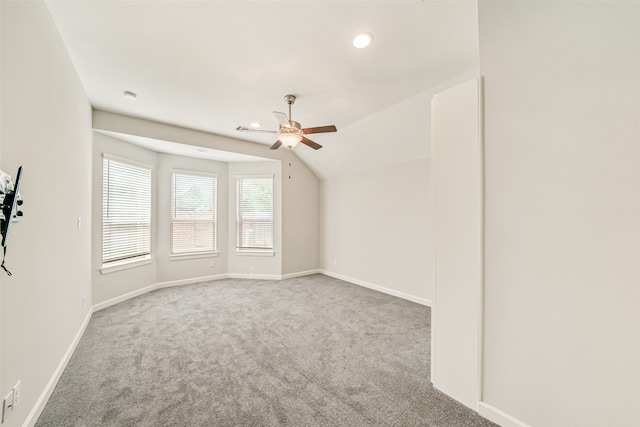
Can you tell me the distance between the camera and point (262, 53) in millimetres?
2324

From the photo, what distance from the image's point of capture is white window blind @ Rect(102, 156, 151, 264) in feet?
12.5

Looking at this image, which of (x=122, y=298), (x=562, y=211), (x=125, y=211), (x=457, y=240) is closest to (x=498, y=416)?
(x=457, y=240)

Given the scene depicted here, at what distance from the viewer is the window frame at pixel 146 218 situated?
Result: 148 inches

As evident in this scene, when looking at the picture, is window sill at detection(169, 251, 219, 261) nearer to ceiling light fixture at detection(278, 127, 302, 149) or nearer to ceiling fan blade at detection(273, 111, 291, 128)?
ceiling light fixture at detection(278, 127, 302, 149)

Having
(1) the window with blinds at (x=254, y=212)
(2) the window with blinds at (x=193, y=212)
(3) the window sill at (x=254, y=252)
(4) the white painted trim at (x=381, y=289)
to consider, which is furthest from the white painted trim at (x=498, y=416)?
(2) the window with blinds at (x=193, y=212)

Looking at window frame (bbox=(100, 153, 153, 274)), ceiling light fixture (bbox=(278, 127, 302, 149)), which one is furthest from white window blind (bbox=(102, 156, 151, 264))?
ceiling light fixture (bbox=(278, 127, 302, 149))

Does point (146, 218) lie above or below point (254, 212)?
below

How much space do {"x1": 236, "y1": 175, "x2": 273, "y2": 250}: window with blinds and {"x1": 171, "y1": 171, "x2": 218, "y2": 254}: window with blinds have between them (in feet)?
1.70

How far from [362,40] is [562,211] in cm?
191

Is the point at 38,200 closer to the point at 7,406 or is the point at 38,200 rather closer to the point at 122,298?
the point at 7,406

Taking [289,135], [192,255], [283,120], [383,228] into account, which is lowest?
[192,255]

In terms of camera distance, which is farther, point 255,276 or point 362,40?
point 255,276

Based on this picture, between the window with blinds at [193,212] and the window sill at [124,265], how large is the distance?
0.50 m

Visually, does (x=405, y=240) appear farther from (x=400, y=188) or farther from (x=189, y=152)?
(x=189, y=152)
